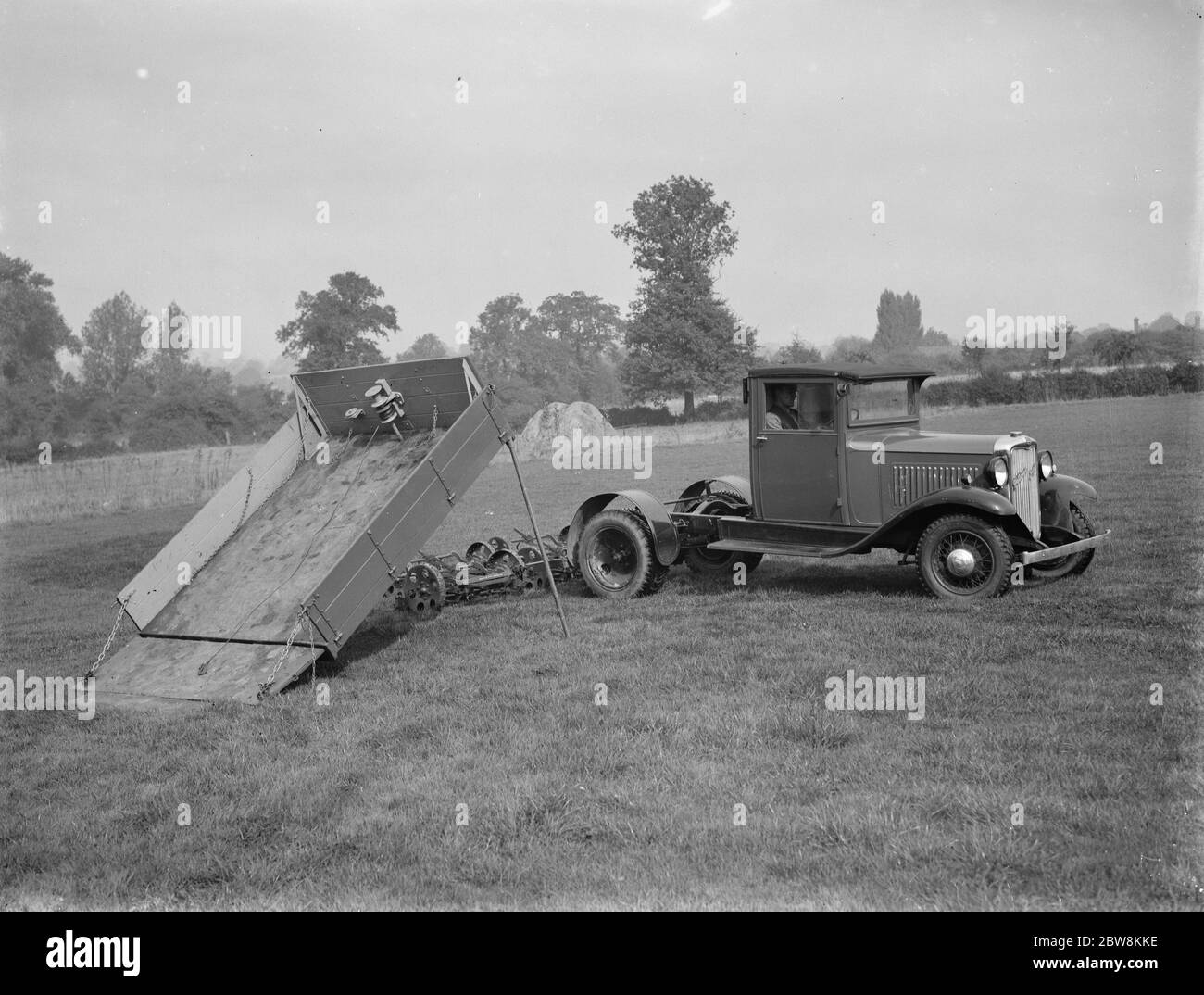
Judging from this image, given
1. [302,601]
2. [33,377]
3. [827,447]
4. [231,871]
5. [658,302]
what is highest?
[658,302]

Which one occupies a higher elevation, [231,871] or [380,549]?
[380,549]

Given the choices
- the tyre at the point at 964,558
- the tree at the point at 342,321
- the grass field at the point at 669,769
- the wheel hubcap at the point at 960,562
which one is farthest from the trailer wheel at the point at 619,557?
the tree at the point at 342,321

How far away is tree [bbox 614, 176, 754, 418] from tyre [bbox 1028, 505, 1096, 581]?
3147cm

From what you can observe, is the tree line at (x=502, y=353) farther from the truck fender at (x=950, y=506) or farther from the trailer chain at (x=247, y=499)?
the truck fender at (x=950, y=506)

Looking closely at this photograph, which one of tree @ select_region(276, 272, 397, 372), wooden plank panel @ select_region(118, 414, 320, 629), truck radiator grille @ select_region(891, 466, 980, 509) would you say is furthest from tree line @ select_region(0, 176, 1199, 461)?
truck radiator grille @ select_region(891, 466, 980, 509)

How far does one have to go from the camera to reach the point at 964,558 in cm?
889

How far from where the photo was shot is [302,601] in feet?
24.1

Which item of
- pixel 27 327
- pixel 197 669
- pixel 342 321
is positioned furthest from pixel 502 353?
pixel 197 669

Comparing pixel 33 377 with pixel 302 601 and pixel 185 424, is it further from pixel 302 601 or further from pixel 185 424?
pixel 302 601

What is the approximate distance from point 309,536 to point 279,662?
1.48 meters

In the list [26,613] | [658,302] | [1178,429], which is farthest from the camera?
[658,302]

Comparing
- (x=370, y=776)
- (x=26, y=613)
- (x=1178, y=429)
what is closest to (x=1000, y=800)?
(x=370, y=776)

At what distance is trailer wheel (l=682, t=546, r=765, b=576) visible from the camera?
11.2 metres
